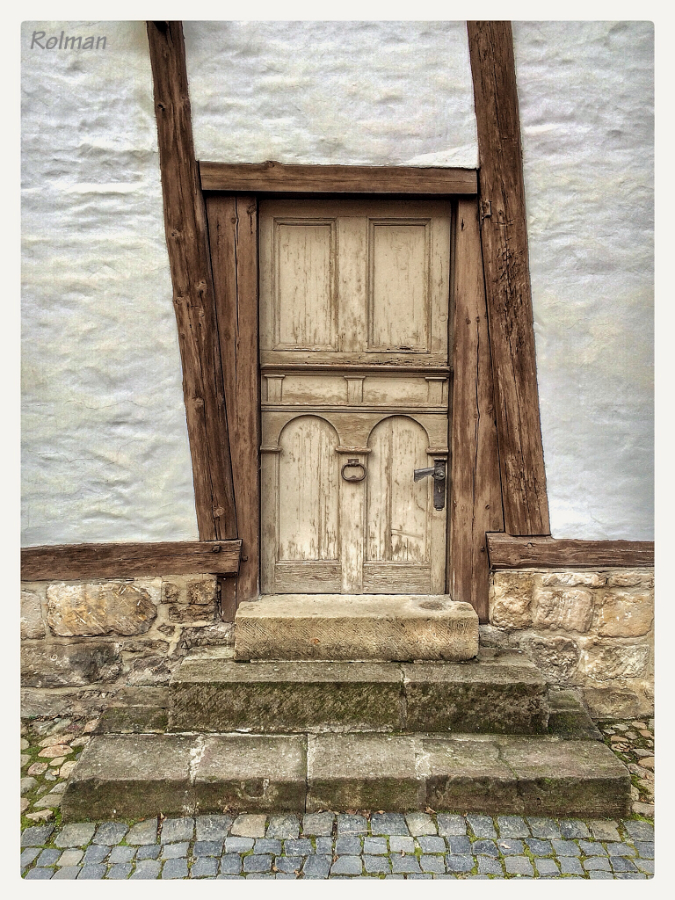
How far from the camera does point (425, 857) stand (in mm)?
2250

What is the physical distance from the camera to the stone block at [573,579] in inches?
124

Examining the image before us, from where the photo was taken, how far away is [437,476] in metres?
3.31

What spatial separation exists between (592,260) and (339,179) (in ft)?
4.22

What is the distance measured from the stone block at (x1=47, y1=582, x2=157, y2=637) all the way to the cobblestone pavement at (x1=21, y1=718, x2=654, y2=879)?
2.60ft

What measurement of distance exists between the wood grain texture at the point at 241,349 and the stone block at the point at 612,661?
68.3 inches

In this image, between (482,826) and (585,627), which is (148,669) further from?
(585,627)

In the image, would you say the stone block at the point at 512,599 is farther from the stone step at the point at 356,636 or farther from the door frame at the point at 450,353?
the stone step at the point at 356,636

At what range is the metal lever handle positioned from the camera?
3309 mm

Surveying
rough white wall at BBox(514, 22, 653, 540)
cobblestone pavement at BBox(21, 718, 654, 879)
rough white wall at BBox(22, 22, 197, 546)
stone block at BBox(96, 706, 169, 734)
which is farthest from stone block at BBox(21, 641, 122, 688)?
rough white wall at BBox(514, 22, 653, 540)

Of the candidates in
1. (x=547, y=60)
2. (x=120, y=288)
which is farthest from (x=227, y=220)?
(x=547, y=60)

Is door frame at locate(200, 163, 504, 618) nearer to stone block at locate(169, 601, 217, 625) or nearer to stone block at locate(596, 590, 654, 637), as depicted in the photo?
stone block at locate(169, 601, 217, 625)

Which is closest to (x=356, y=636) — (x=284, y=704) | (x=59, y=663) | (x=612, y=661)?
(x=284, y=704)

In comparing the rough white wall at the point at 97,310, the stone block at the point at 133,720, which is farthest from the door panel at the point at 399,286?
the stone block at the point at 133,720
